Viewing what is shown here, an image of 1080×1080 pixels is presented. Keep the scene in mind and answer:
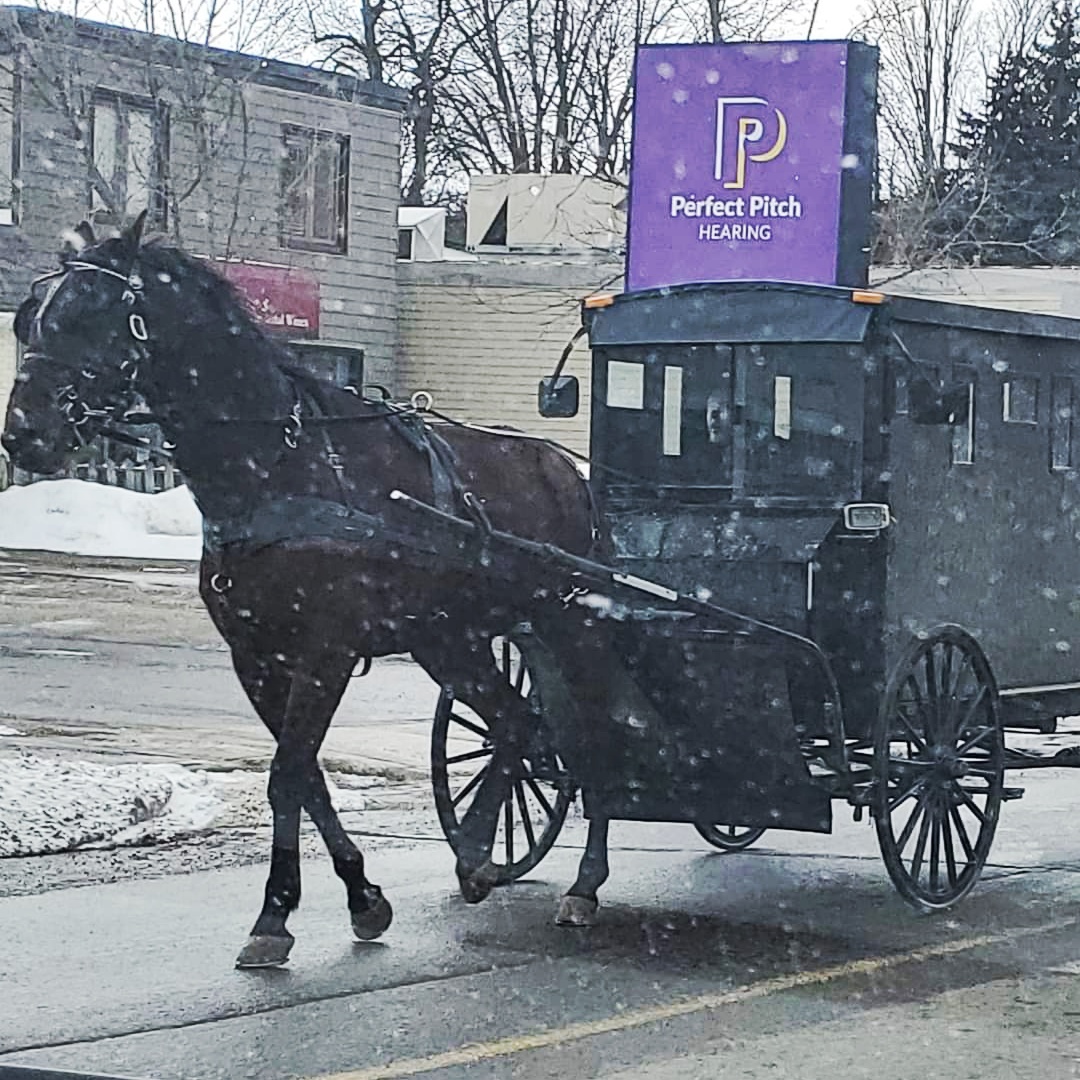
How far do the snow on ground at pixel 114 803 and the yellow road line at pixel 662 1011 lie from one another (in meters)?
3.82

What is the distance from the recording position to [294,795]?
25.9ft

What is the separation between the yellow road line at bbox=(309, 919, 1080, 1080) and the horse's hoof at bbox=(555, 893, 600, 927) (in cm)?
104

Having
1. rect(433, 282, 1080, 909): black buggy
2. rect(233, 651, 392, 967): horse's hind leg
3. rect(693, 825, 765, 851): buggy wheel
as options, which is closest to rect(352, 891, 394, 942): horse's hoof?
rect(233, 651, 392, 967): horse's hind leg

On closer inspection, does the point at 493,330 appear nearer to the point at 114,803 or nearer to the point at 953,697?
the point at 114,803

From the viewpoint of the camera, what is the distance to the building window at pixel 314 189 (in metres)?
30.4

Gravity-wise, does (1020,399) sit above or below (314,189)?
below

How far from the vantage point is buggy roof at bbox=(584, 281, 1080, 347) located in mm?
8906

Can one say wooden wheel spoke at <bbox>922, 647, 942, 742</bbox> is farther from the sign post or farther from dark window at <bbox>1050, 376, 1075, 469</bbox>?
the sign post

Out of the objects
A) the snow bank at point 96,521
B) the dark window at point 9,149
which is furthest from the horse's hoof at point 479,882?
the dark window at point 9,149

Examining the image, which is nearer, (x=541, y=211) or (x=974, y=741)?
(x=974, y=741)

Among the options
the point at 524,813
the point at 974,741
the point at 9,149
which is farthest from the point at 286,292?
the point at 974,741

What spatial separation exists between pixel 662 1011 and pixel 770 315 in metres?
3.15

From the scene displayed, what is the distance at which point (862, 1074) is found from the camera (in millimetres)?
6453

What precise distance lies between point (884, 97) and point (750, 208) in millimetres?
29142
